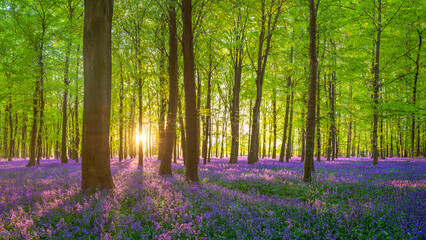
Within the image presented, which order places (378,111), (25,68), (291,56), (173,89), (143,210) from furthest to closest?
(291,56) → (378,111) → (25,68) → (173,89) → (143,210)

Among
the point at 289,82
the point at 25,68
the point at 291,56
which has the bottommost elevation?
the point at 25,68

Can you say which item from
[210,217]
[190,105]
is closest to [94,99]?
[190,105]

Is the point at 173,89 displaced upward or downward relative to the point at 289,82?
downward

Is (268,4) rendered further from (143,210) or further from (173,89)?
(143,210)

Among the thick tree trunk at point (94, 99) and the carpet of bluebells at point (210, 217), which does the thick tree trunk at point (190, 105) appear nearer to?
the carpet of bluebells at point (210, 217)

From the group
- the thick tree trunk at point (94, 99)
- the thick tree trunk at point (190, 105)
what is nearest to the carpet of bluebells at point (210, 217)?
the thick tree trunk at point (94, 99)

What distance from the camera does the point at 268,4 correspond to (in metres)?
17.0

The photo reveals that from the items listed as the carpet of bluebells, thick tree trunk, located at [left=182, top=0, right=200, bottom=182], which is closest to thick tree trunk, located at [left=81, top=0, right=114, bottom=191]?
the carpet of bluebells

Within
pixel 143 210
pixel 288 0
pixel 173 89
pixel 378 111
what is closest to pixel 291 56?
pixel 288 0

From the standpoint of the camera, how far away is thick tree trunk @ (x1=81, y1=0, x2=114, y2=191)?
7133mm

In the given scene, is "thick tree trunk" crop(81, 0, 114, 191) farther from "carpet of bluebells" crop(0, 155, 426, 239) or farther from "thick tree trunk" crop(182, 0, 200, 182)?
"thick tree trunk" crop(182, 0, 200, 182)

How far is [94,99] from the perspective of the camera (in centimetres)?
718

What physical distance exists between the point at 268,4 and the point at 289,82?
11.4 metres

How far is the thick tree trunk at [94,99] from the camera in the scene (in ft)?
23.4
